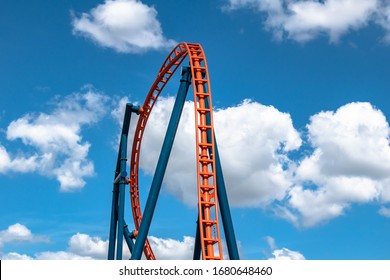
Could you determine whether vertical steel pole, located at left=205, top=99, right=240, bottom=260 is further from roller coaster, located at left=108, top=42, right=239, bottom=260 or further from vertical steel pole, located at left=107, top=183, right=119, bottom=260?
vertical steel pole, located at left=107, top=183, right=119, bottom=260

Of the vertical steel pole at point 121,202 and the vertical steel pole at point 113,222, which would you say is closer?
the vertical steel pole at point 121,202

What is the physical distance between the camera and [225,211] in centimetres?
1656

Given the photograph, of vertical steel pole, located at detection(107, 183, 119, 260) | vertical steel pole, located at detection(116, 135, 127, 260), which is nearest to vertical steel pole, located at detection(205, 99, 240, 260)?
vertical steel pole, located at detection(116, 135, 127, 260)

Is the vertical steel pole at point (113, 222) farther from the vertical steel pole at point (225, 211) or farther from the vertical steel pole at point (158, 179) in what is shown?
the vertical steel pole at point (225, 211)

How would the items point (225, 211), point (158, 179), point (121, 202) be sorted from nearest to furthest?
point (225, 211)
point (158, 179)
point (121, 202)

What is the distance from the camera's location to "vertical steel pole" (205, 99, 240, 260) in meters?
16.3

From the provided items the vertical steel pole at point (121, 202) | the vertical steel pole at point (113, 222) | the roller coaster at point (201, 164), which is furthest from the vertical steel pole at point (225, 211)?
the vertical steel pole at point (113, 222)

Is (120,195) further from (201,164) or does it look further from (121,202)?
(201,164)

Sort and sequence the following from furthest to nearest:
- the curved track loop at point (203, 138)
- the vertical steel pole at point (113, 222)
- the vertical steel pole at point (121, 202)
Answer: the vertical steel pole at point (113, 222) < the vertical steel pole at point (121, 202) < the curved track loop at point (203, 138)

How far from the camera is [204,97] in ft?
56.8

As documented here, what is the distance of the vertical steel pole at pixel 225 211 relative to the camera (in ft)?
53.3

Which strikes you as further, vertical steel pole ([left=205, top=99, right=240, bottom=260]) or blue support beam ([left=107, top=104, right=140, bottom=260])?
blue support beam ([left=107, top=104, right=140, bottom=260])

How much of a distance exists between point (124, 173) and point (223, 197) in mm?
6998

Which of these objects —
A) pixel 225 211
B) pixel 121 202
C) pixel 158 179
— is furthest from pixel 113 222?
pixel 225 211
